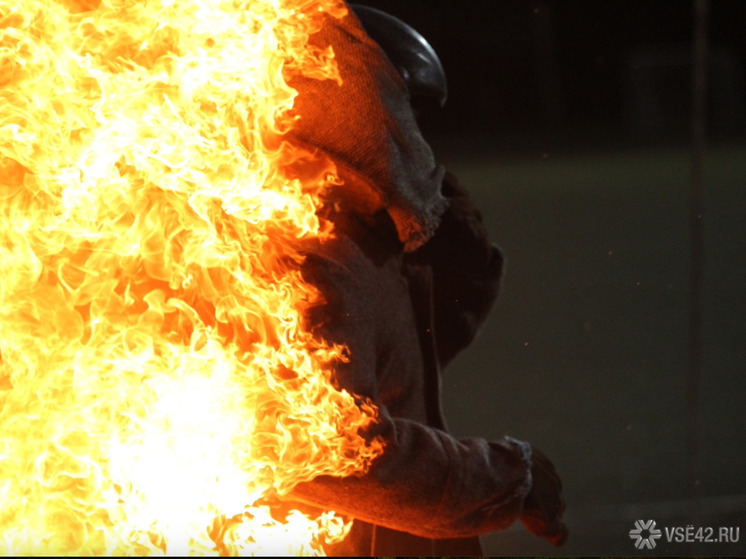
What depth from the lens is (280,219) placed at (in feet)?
8.59

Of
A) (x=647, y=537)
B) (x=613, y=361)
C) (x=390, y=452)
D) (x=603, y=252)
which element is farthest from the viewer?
(x=603, y=252)

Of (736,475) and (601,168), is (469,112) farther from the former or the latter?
(736,475)

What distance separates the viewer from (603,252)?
968cm

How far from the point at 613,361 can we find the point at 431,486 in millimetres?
5218

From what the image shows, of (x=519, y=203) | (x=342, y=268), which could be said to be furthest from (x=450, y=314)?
(x=519, y=203)

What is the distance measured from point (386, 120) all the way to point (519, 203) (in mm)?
10502

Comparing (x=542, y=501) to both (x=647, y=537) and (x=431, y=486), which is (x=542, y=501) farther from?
(x=647, y=537)

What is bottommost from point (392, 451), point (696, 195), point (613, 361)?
point (613, 361)

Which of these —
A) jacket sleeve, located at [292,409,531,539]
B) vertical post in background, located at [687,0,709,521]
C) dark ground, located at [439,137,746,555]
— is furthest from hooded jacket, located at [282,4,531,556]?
vertical post in background, located at [687,0,709,521]

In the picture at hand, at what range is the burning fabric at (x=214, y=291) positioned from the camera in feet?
8.22

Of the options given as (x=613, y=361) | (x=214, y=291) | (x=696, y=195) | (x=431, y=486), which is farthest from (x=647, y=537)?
(x=613, y=361)

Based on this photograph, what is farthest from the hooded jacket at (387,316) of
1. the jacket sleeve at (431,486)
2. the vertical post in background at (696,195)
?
the vertical post in background at (696,195)

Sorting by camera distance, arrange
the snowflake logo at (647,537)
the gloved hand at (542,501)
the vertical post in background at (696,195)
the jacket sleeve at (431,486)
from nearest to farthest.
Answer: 1. the jacket sleeve at (431,486)
2. the gloved hand at (542,501)
3. the snowflake logo at (647,537)
4. the vertical post in background at (696,195)

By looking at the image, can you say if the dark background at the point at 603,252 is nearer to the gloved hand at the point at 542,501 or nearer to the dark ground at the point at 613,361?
the dark ground at the point at 613,361
